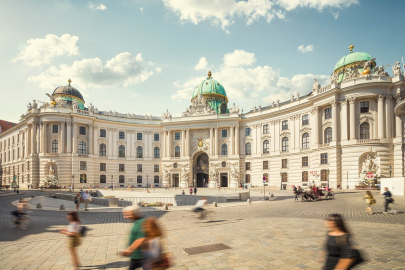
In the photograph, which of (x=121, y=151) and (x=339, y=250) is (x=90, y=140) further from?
(x=339, y=250)

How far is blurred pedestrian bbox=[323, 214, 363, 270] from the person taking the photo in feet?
17.8

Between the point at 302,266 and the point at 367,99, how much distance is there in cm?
4236

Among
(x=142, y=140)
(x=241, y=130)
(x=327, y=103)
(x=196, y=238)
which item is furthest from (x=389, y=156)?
(x=142, y=140)

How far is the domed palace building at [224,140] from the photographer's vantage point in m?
40.7

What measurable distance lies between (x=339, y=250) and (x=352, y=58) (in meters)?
52.7

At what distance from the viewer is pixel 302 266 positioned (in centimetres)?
780

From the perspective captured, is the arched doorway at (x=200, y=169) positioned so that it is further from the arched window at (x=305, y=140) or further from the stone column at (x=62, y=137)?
the stone column at (x=62, y=137)

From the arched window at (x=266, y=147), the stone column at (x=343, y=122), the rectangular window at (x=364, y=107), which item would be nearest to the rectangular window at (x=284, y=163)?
the arched window at (x=266, y=147)

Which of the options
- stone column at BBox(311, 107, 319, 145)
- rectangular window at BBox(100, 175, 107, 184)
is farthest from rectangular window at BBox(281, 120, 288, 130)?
rectangular window at BBox(100, 175, 107, 184)

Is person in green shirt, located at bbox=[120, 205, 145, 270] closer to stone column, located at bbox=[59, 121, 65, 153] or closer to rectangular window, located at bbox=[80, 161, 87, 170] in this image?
rectangular window, located at bbox=[80, 161, 87, 170]

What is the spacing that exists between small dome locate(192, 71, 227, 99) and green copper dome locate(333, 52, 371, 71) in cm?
3109

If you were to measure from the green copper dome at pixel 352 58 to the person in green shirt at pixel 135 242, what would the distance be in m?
53.7

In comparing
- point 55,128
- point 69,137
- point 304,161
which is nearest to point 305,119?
point 304,161

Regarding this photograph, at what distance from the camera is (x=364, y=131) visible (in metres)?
42.1
